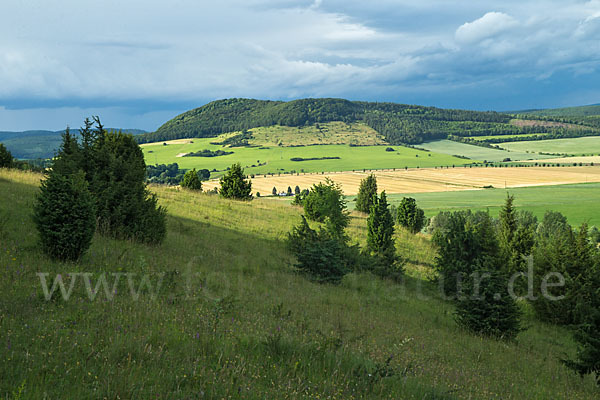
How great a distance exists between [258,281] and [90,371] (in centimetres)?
830

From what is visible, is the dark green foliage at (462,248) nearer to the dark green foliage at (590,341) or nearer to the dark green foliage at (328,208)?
the dark green foliage at (328,208)

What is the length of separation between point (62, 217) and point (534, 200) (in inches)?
4601

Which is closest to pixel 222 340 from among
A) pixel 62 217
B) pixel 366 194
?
pixel 62 217

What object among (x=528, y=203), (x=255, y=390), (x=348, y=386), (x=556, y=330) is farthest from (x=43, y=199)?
(x=528, y=203)

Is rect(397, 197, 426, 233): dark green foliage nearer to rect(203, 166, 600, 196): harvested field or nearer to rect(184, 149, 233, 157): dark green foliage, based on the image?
rect(203, 166, 600, 196): harvested field

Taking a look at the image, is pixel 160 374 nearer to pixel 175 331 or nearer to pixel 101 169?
pixel 175 331

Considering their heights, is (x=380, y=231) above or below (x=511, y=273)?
above

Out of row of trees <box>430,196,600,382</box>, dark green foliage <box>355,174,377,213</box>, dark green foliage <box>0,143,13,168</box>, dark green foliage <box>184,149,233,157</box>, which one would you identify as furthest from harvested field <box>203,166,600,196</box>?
row of trees <box>430,196,600,382</box>

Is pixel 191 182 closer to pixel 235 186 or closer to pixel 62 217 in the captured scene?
pixel 235 186

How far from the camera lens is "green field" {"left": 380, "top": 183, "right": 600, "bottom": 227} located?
9170cm

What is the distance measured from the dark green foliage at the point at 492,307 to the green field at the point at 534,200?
268ft

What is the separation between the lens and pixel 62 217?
9070 millimetres

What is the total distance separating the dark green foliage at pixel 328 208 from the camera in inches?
1084

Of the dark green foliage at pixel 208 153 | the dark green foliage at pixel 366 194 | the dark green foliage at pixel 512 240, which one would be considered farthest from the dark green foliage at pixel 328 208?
the dark green foliage at pixel 208 153
